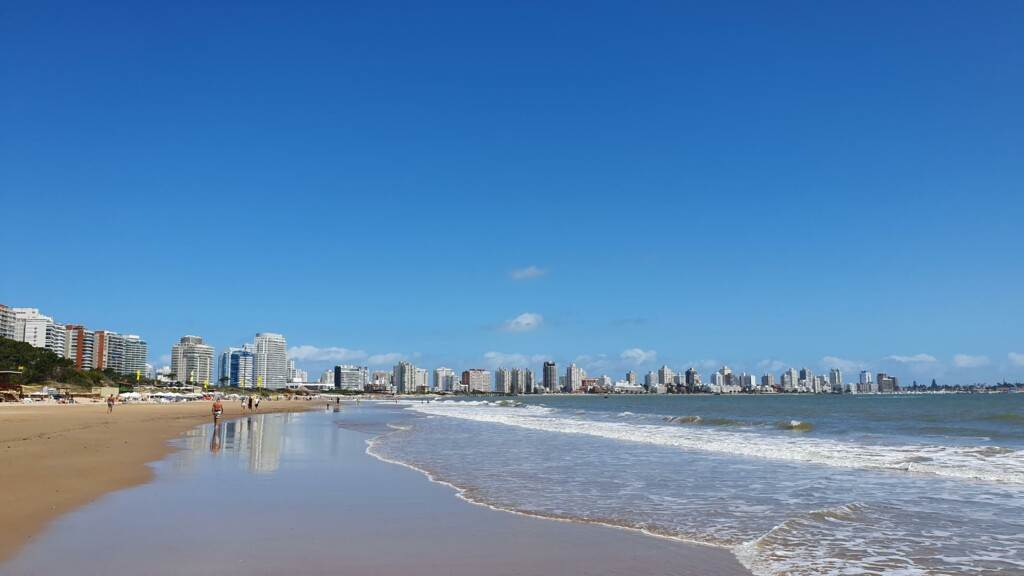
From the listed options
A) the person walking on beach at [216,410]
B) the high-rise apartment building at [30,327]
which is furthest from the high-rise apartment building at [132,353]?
the person walking on beach at [216,410]

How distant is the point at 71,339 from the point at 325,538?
192351 millimetres

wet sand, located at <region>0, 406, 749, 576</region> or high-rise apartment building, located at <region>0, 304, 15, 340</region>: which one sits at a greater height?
high-rise apartment building, located at <region>0, 304, 15, 340</region>

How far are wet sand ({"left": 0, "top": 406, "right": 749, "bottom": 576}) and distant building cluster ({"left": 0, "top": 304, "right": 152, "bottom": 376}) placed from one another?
15186 centimetres

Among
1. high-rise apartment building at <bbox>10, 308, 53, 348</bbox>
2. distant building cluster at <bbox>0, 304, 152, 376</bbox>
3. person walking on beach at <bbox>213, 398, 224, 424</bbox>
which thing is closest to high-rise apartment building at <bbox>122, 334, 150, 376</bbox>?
distant building cluster at <bbox>0, 304, 152, 376</bbox>

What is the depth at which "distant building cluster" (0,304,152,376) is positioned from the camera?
152625 mm

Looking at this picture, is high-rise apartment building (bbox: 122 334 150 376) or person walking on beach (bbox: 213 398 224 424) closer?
person walking on beach (bbox: 213 398 224 424)

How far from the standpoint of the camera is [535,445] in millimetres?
23016

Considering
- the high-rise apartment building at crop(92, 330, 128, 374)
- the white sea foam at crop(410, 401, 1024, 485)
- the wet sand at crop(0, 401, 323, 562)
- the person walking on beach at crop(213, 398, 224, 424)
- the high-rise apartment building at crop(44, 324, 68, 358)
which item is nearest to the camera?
the wet sand at crop(0, 401, 323, 562)

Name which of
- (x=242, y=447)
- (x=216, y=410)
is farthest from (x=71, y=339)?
(x=242, y=447)

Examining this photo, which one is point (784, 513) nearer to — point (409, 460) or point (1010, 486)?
point (1010, 486)

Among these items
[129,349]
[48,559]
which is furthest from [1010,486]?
[129,349]

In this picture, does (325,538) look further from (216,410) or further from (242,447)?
(216,410)

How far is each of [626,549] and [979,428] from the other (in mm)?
30209

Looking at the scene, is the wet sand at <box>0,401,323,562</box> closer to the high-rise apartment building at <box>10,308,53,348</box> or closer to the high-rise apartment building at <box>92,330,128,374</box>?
the high-rise apartment building at <box>10,308,53,348</box>
